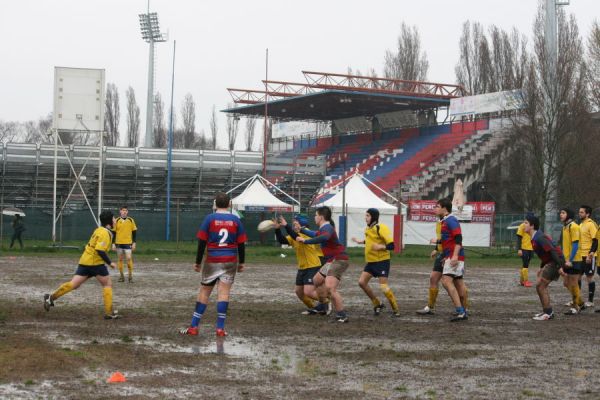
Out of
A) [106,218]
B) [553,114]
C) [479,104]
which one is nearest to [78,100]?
[553,114]

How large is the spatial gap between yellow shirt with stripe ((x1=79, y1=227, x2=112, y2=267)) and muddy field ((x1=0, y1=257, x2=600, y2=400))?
88 cm

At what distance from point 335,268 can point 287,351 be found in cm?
352

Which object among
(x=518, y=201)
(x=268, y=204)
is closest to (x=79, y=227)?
(x=268, y=204)

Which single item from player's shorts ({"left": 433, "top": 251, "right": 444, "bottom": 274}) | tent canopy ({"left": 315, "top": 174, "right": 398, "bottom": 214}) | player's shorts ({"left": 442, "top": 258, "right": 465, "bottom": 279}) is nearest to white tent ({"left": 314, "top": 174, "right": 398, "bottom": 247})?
tent canopy ({"left": 315, "top": 174, "right": 398, "bottom": 214})

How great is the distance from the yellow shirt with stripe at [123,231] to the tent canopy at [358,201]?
20.2 m

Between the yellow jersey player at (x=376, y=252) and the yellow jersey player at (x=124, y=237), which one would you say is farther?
the yellow jersey player at (x=124, y=237)

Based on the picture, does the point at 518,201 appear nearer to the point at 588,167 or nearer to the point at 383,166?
the point at 588,167

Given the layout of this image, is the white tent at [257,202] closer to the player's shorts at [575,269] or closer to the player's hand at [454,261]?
the player's shorts at [575,269]

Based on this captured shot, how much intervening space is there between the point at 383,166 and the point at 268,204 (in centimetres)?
1869

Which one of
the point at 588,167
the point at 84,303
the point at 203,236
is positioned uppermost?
the point at 588,167

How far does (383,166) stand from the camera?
60.6 metres

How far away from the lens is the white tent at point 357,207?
40.8 meters

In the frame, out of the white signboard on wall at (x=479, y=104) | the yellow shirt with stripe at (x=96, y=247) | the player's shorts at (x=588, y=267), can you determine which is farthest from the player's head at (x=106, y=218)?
the white signboard on wall at (x=479, y=104)

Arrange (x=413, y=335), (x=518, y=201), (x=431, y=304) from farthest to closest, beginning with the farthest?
(x=518, y=201) < (x=431, y=304) < (x=413, y=335)
